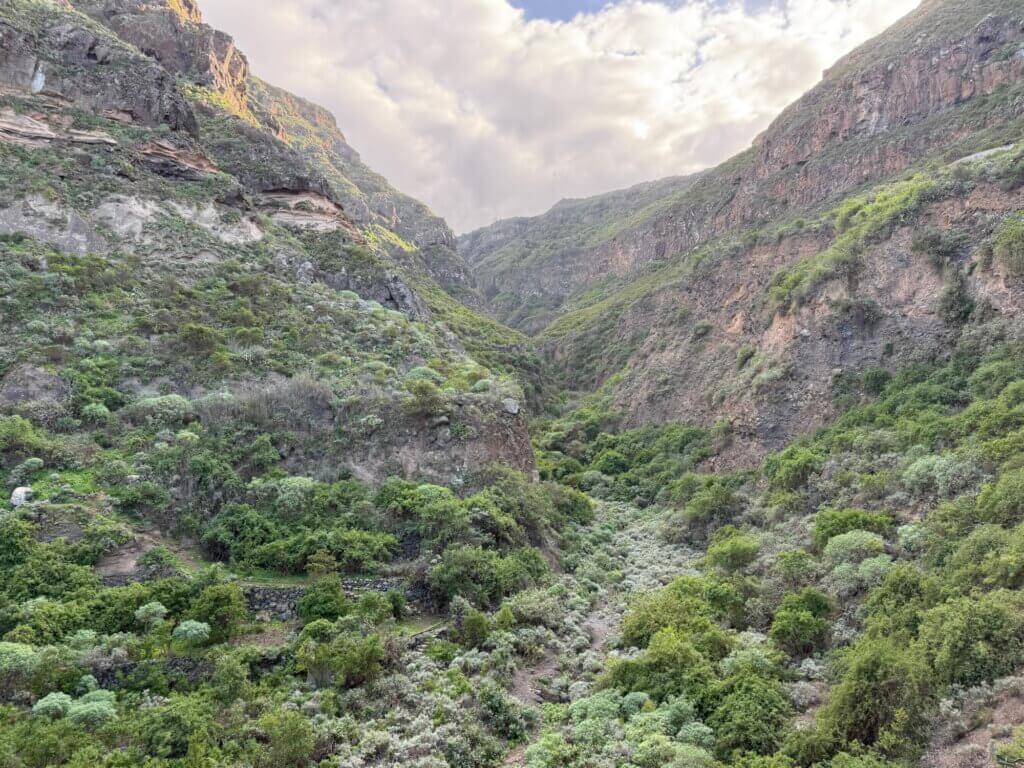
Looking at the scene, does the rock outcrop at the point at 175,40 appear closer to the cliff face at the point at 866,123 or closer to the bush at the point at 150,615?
the bush at the point at 150,615

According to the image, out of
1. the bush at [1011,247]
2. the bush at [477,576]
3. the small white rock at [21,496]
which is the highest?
the bush at [1011,247]

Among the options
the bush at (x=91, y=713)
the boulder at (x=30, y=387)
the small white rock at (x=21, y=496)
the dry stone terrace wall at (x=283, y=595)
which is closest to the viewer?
the bush at (x=91, y=713)

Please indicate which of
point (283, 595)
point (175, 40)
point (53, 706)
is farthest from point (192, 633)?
point (175, 40)

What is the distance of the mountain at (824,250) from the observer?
28.2 metres

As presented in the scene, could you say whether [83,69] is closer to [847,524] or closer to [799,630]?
[799,630]

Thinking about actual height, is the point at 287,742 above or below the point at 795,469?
below

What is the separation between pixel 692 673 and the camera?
41.2 feet

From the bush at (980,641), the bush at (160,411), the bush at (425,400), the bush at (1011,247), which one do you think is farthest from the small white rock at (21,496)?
the bush at (1011,247)

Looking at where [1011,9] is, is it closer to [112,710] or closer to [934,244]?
[934,244]

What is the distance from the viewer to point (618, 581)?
21.7 meters

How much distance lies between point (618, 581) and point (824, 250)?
3006 centimetres

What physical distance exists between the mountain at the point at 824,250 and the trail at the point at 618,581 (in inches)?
302

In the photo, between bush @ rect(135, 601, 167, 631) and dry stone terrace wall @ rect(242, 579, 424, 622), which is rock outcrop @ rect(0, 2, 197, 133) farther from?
bush @ rect(135, 601, 167, 631)

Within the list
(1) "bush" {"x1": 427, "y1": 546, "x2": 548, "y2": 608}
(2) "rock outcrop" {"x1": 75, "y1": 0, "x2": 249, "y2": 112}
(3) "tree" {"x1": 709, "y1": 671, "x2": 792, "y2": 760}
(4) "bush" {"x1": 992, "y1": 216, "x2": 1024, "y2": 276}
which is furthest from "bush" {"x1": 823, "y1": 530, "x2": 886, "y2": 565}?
(2) "rock outcrop" {"x1": 75, "y1": 0, "x2": 249, "y2": 112}
